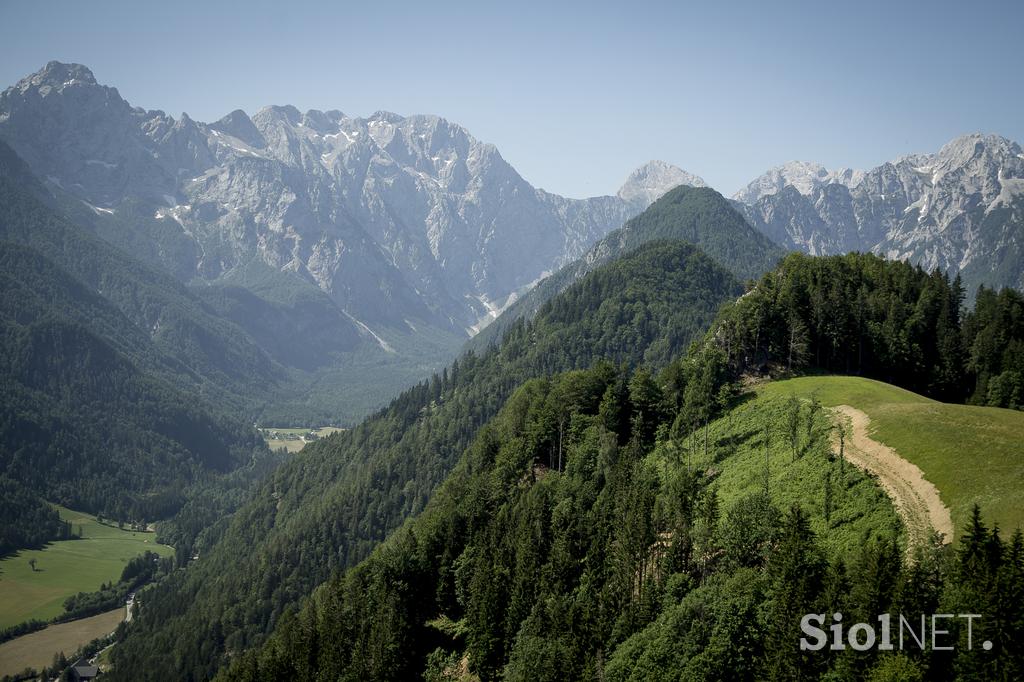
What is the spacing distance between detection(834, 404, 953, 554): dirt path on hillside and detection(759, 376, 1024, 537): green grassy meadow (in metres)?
0.82

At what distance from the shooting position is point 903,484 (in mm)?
70688

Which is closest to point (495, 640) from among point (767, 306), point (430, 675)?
point (430, 675)

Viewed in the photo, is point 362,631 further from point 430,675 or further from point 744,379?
point 744,379

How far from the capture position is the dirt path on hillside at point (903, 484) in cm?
6269

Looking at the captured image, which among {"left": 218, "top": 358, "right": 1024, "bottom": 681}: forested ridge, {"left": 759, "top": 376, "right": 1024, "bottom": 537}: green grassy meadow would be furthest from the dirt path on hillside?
{"left": 218, "top": 358, "right": 1024, "bottom": 681}: forested ridge

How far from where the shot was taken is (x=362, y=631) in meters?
98.0

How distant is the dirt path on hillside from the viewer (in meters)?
62.7

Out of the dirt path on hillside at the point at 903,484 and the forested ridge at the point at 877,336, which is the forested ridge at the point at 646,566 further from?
the forested ridge at the point at 877,336

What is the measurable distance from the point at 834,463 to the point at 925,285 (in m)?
78.6

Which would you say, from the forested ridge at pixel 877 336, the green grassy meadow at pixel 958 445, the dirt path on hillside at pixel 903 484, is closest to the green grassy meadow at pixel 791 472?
the dirt path on hillside at pixel 903 484

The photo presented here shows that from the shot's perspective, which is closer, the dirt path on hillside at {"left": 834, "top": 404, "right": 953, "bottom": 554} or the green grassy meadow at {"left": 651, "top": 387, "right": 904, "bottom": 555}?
the dirt path on hillside at {"left": 834, "top": 404, "right": 953, "bottom": 554}

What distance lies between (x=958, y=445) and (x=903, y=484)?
29.3 feet

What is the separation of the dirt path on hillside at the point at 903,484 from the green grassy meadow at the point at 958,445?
0.82 meters

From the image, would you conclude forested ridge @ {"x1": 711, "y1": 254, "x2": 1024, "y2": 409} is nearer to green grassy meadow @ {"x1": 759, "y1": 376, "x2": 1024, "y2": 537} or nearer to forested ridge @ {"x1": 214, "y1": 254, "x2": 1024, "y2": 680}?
forested ridge @ {"x1": 214, "y1": 254, "x2": 1024, "y2": 680}
